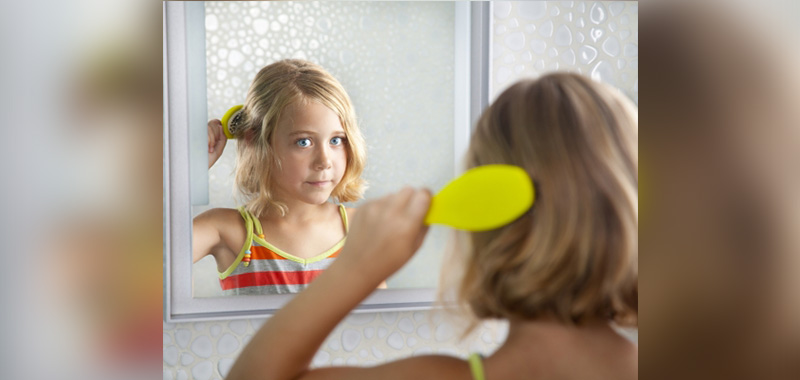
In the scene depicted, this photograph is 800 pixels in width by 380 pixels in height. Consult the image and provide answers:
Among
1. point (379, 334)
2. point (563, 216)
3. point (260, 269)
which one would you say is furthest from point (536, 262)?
point (260, 269)

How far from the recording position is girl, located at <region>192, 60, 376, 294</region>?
2.03 feet

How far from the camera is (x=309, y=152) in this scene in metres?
0.62

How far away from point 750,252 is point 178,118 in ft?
2.14

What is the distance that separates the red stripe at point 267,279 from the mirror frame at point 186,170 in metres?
0.01

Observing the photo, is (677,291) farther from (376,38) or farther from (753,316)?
(376,38)

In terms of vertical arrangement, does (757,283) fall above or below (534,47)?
below

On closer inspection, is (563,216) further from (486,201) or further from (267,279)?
(267,279)

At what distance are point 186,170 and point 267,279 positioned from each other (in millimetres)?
139

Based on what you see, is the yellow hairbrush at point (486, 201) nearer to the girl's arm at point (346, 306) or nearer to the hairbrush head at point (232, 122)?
the girl's arm at point (346, 306)

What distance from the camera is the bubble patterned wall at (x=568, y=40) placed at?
0.63 meters

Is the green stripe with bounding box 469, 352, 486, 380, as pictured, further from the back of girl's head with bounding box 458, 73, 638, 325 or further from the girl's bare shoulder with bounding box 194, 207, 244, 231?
the girl's bare shoulder with bounding box 194, 207, 244, 231

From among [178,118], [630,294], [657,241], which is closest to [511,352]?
[630,294]

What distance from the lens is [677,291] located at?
2.36 ft

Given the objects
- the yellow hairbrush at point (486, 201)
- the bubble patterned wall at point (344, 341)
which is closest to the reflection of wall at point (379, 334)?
the bubble patterned wall at point (344, 341)
